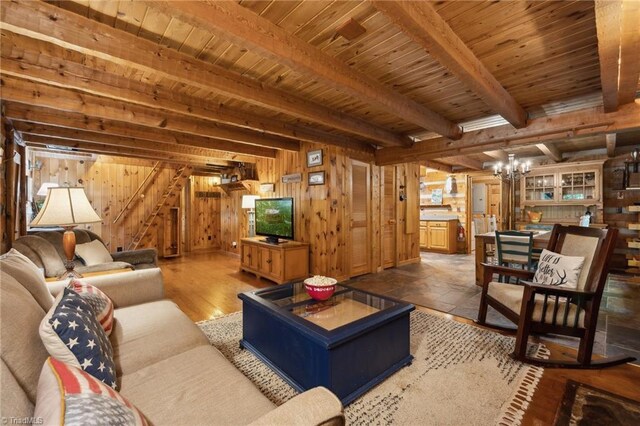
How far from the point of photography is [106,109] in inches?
117

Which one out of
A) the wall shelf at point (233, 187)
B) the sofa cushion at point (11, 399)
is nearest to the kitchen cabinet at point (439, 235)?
the wall shelf at point (233, 187)

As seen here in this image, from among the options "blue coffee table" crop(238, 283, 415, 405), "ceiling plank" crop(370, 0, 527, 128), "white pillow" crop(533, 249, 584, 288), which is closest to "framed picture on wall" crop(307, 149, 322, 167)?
"ceiling plank" crop(370, 0, 527, 128)

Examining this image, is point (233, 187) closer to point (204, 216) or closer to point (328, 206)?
point (204, 216)

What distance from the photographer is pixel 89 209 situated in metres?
2.21

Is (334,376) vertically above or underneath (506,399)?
above

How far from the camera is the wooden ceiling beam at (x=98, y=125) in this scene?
3.11m

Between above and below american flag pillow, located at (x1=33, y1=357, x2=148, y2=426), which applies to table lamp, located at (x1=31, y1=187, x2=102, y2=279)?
above

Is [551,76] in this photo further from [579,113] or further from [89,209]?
[89,209]

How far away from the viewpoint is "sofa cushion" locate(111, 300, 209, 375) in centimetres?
135

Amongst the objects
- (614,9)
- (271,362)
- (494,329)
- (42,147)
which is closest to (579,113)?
(614,9)

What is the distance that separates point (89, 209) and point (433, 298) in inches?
149

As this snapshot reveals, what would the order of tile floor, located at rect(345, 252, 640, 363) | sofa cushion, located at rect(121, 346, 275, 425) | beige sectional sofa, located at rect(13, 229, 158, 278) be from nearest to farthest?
sofa cushion, located at rect(121, 346, 275, 425)
tile floor, located at rect(345, 252, 640, 363)
beige sectional sofa, located at rect(13, 229, 158, 278)

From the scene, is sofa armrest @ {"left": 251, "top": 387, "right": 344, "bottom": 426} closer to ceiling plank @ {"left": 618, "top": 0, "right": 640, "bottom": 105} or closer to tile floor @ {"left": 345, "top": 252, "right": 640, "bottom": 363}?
ceiling plank @ {"left": 618, "top": 0, "right": 640, "bottom": 105}

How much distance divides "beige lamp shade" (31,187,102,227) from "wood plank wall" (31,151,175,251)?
167 inches
